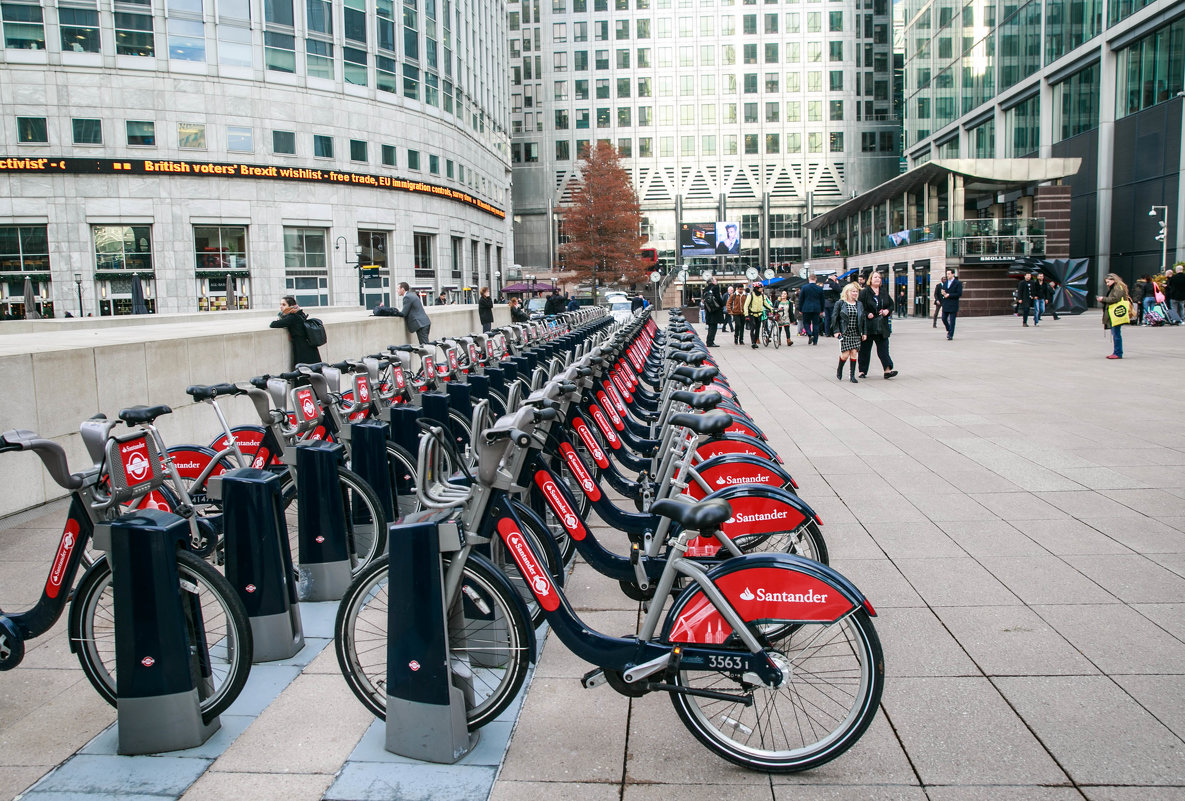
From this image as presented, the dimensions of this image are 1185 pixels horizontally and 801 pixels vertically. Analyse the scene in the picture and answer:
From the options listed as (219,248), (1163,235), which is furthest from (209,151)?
(1163,235)

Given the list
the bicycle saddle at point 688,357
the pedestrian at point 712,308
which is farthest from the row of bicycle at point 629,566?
the pedestrian at point 712,308

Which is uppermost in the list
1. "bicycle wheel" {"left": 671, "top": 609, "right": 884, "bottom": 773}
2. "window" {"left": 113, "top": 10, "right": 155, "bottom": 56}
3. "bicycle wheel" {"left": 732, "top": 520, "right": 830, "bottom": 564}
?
"window" {"left": 113, "top": 10, "right": 155, "bottom": 56}

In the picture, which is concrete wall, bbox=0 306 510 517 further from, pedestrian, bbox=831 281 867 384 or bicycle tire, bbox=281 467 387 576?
pedestrian, bbox=831 281 867 384

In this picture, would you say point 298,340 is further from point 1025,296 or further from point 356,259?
point 356,259

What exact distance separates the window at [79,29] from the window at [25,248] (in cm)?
771

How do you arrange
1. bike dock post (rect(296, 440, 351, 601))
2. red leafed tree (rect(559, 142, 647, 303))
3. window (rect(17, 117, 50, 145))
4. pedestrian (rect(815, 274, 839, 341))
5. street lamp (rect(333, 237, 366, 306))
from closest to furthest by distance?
bike dock post (rect(296, 440, 351, 601))
pedestrian (rect(815, 274, 839, 341))
window (rect(17, 117, 50, 145))
street lamp (rect(333, 237, 366, 306))
red leafed tree (rect(559, 142, 647, 303))

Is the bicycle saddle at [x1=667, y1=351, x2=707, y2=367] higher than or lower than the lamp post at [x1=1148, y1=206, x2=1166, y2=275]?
lower

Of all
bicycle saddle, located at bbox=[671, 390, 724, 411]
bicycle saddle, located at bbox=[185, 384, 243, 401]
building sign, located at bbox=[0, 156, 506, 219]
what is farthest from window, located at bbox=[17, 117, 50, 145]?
bicycle saddle, located at bbox=[671, 390, 724, 411]

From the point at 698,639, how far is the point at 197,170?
4218 centimetres

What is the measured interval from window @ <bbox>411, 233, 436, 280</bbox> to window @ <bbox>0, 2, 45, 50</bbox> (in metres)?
18.9

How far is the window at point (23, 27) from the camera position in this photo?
36.0 meters

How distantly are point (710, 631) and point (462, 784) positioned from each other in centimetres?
96

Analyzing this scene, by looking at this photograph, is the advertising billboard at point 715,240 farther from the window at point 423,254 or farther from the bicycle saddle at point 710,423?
the bicycle saddle at point 710,423

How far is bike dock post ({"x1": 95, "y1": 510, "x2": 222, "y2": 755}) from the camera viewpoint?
118 inches
